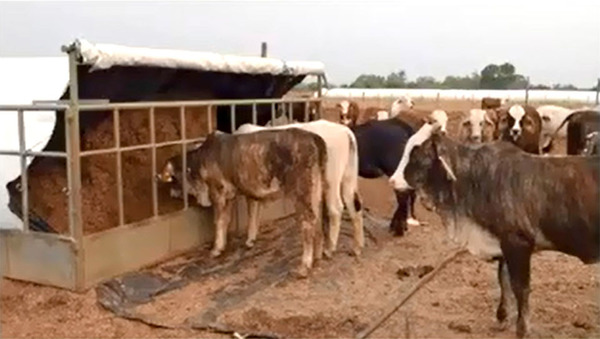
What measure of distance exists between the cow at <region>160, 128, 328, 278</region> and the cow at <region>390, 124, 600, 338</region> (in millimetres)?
1711

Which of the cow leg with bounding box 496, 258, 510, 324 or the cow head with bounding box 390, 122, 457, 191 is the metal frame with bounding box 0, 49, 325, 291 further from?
the cow leg with bounding box 496, 258, 510, 324

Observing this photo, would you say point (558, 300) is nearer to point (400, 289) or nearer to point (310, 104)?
point (400, 289)

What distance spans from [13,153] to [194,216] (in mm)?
2034

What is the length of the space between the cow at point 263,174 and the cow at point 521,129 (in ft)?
17.6

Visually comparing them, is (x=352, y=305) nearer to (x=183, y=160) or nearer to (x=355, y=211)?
(x=355, y=211)

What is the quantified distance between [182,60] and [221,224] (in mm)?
1706

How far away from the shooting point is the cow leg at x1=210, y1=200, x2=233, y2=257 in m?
7.45

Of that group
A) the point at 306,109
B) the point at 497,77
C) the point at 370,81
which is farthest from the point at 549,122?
the point at 370,81

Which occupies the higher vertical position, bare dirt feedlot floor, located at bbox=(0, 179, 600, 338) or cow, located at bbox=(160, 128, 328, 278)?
cow, located at bbox=(160, 128, 328, 278)

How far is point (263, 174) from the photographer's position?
7.13m

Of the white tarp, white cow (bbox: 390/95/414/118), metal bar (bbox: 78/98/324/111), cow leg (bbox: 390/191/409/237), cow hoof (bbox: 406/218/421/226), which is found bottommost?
cow hoof (bbox: 406/218/421/226)

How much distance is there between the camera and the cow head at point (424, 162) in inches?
205

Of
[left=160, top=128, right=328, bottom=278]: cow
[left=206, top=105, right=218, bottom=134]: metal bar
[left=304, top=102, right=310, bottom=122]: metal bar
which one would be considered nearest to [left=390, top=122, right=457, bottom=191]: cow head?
[left=160, top=128, right=328, bottom=278]: cow

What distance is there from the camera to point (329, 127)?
7.66 m
